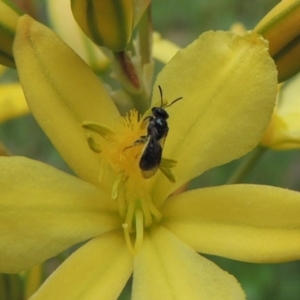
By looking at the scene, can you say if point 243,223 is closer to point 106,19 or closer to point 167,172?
point 167,172

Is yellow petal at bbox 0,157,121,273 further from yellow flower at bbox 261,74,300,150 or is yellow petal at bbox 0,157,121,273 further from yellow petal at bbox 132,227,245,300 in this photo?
yellow flower at bbox 261,74,300,150

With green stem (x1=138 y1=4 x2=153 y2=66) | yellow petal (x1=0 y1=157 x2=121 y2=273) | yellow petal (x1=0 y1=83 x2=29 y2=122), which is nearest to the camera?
yellow petal (x1=0 y1=157 x2=121 y2=273)

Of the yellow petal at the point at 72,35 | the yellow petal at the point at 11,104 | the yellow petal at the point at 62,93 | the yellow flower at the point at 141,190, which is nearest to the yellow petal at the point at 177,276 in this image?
the yellow flower at the point at 141,190

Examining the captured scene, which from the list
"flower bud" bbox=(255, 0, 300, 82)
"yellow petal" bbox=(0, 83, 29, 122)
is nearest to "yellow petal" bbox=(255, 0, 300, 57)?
"flower bud" bbox=(255, 0, 300, 82)

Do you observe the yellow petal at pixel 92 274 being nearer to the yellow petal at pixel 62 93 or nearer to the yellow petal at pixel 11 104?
the yellow petal at pixel 62 93

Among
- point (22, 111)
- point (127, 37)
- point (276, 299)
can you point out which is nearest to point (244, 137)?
point (127, 37)

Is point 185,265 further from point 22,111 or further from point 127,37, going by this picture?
point 22,111

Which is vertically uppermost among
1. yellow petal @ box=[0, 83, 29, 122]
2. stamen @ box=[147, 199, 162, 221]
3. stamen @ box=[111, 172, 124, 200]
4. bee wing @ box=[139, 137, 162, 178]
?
bee wing @ box=[139, 137, 162, 178]
